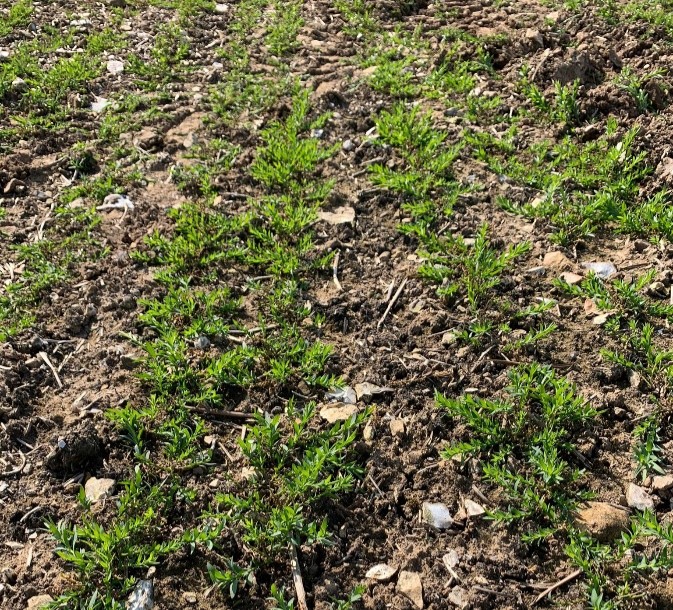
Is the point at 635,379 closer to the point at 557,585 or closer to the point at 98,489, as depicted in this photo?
the point at 557,585

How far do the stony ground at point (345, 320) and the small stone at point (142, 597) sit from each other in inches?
0.4

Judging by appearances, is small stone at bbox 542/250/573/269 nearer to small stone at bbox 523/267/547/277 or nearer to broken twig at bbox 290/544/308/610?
small stone at bbox 523/267/547/277

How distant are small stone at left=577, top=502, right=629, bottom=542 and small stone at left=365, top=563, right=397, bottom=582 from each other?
0.72 m

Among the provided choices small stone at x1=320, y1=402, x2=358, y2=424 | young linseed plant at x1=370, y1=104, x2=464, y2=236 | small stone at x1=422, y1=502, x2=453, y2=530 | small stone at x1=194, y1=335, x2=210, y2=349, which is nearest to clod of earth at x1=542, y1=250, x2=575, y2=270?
young linseed plant at x1=370, y1=104, x2=464, y2=236

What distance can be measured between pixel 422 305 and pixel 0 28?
4518 mm

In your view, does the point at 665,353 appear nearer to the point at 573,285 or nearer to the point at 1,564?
the point at 573,285

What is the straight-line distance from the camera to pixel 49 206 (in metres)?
4.22

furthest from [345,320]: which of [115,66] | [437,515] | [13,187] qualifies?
[115,66]

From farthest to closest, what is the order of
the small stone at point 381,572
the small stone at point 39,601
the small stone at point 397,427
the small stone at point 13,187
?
the small stone at point 13,187
the small stone at point 397,427
the small stone at point 381,572
the small stone at point 39,601

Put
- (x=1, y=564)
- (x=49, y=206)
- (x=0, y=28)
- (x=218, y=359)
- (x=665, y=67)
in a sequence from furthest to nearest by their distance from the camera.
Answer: (x=0, y=28) → (x=665, y=67) → (x=49, y=206) → (x=218, y=359) → (x=1, y=564)

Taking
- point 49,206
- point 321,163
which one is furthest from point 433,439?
point 49,206

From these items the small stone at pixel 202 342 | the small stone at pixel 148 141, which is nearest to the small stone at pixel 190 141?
the small stone at pixel 148 141

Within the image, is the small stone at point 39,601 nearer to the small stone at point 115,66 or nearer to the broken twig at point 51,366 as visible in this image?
the broken twig at point 51,366

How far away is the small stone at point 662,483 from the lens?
2.71 m
